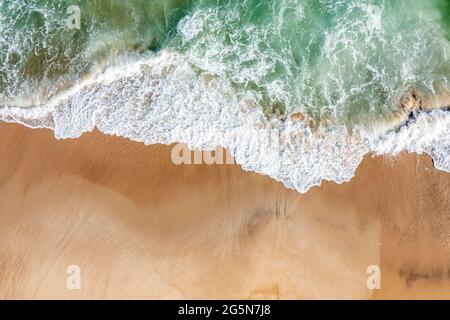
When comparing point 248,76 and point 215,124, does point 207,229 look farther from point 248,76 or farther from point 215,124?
point 248,76

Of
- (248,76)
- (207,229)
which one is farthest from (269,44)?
(207,229)

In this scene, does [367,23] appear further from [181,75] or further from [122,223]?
[122,223]

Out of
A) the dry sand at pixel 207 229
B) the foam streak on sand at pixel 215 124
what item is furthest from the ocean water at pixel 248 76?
the dry sand at pixel 207 229

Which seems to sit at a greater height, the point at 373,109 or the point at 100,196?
the point at 373,109

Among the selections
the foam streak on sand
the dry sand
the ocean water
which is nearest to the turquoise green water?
the ocean water

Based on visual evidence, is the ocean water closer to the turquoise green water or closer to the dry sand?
the turquoise green water

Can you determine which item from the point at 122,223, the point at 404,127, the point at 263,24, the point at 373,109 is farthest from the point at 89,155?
the point at 404,127
